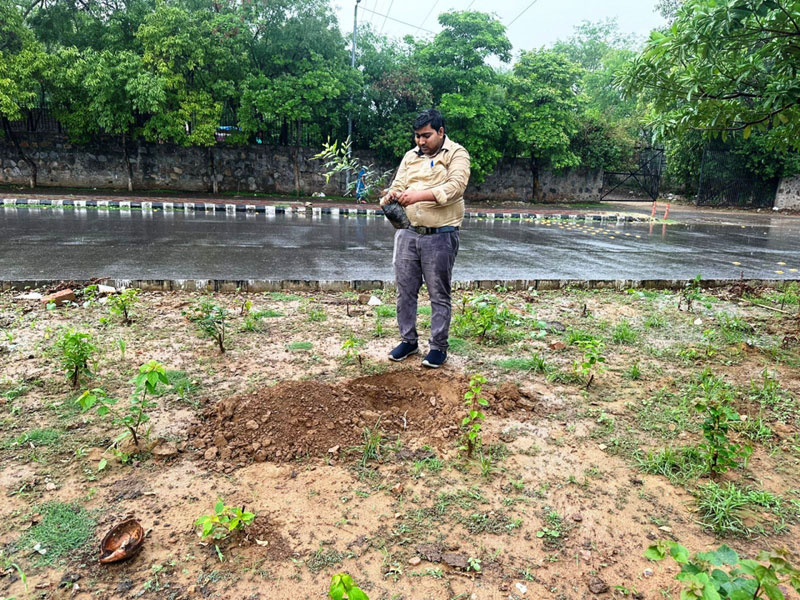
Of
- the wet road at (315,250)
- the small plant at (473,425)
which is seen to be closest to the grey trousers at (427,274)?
the small plant at (473,425)

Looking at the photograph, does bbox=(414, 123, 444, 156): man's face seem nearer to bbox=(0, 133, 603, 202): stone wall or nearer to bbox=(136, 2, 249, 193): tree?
bbox=(136, 2, 249, 193): tree

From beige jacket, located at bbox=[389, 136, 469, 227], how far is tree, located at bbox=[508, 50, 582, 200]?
19703mm

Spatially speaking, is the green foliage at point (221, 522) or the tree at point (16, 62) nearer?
the green foliage at point (221, 522)

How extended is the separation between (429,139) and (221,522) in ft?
9.44

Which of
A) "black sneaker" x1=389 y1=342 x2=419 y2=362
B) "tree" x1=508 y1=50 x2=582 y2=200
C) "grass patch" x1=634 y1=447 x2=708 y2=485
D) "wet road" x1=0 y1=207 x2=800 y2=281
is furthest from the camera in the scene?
"tree" x1=508 y1=50 x2=582 y2=200

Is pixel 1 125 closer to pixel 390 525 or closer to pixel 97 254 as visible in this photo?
pixel 97 254

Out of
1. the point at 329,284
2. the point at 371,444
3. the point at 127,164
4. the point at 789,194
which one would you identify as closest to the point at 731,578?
the point at 371,444

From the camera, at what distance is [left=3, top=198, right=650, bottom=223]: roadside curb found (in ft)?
53.5

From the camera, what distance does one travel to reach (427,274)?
13.9ft

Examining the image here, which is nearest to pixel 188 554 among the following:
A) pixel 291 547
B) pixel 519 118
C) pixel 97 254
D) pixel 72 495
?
pixel 291 547

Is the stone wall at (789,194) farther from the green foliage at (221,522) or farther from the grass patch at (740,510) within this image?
the green foliage at (221,522)

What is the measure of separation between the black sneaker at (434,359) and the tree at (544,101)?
20.1 m

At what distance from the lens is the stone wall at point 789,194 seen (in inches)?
985

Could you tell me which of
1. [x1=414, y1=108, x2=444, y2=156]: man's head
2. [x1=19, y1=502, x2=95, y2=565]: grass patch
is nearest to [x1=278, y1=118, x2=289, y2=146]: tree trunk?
[x1=414, y1=108, x2=444, y2=156]: man's head
